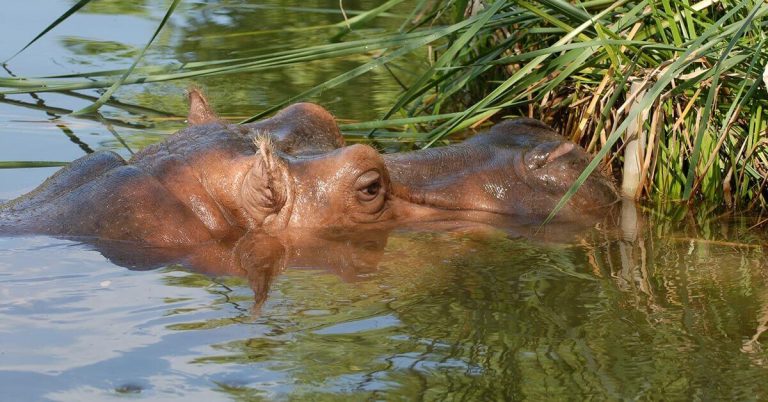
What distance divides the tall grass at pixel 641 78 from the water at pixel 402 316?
31 cm

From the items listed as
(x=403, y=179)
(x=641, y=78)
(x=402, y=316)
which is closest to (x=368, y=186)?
(x=403, y=179)

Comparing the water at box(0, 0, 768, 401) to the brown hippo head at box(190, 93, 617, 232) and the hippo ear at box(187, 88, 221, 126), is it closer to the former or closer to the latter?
the brown hippo head at box(190, 93, 617, 232)

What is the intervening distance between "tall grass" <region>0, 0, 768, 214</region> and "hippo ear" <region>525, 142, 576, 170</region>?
32 cm

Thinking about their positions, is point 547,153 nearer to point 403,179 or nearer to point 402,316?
point 403,179

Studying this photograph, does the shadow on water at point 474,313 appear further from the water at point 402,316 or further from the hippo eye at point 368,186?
the hippo eye at point 368,186

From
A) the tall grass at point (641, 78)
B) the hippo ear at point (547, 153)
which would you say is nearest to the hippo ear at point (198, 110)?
the tall grass at point (641, 78)

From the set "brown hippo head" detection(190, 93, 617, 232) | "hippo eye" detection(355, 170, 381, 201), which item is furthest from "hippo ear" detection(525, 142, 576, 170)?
"hippo eye" detection(355, 170, 381, 201)

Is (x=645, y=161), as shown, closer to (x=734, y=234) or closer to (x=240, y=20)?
(x=734, y=234)

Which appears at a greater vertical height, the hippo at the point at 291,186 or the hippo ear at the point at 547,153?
the hippo ear at the point at 547,153

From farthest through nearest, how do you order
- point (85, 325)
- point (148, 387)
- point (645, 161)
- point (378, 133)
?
point (378, 133) < point (645, 161) < point (85, 325) < point (148, 387)

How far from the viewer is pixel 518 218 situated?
491cm

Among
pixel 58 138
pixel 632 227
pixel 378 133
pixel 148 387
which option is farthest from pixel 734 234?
pixel 58 138

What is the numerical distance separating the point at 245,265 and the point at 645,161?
189 cm

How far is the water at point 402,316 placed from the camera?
3355 millimetres
